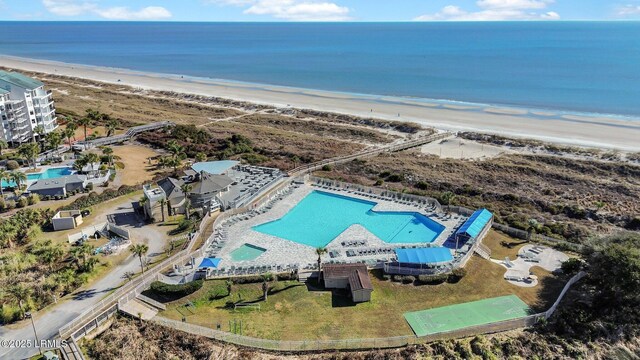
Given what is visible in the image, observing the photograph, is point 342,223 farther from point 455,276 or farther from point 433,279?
point 455,276

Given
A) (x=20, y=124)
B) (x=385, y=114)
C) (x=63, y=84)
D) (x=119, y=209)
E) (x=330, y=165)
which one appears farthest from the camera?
(x=63, y=84)

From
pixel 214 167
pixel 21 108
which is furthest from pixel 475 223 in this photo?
pixel 21 108

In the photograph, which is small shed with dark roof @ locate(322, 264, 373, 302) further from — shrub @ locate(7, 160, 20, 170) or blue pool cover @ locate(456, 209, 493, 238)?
shrub @ locate(7, 160, 20, 170)

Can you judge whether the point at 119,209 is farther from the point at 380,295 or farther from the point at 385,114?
the point at 385,114

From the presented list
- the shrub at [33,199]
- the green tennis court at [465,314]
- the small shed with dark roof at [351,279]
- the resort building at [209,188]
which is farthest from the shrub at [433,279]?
the shrub at [33,199]

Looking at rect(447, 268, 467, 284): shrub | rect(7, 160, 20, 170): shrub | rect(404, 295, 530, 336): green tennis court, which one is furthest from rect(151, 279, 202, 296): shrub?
rect(7, 160, 20, 170): shrub

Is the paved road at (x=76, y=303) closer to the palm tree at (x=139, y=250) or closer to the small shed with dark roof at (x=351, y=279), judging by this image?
the palm tree at (x=139, y=250)

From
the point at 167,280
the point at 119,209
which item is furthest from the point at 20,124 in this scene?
the point at 167,280
